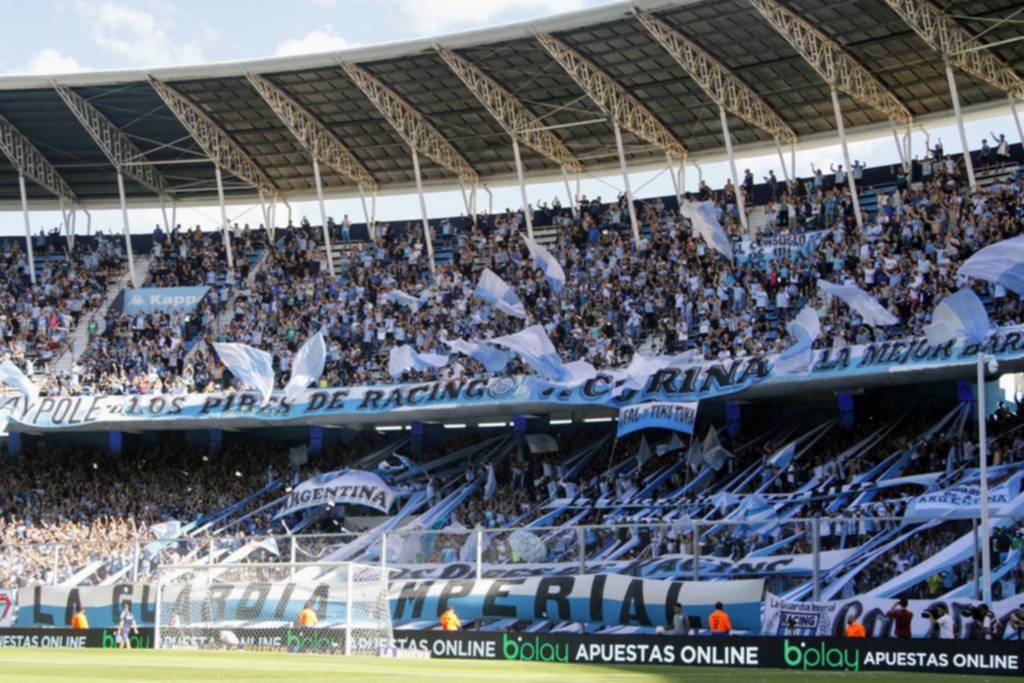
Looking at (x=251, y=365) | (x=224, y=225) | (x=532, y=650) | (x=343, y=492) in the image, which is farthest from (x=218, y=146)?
(x=532, y=650)

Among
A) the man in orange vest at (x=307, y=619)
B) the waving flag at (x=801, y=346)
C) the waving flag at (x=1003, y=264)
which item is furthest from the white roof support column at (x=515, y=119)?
the man in orange vest at (x=307, y=619)

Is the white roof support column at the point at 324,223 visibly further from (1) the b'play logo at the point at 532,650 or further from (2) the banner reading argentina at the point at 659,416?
(1) the b'play logo at the point at 532,650

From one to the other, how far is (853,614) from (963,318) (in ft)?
31.6

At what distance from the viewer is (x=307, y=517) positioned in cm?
4288

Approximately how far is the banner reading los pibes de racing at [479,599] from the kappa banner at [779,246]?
58.7 ft

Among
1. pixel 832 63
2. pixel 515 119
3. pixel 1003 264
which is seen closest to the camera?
pixel 1003 264

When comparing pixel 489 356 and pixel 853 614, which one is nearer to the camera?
pixel 853 614

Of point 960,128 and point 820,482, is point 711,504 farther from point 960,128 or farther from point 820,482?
point 960,128

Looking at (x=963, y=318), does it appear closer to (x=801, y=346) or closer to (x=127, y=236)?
(x=801, y=346)

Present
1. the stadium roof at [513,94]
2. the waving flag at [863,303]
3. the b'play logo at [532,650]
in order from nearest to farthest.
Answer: the b'play logo at [532,650], the waving flag at [863,303], the stadium roof at [513,94]

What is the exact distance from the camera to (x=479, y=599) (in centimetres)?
3036

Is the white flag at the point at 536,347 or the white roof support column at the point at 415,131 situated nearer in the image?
the white flag at the point at 536,347

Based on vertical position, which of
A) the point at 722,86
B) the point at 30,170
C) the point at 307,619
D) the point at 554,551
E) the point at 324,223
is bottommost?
the point at 307,619

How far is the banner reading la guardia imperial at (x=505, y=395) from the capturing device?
34344 millimetres
